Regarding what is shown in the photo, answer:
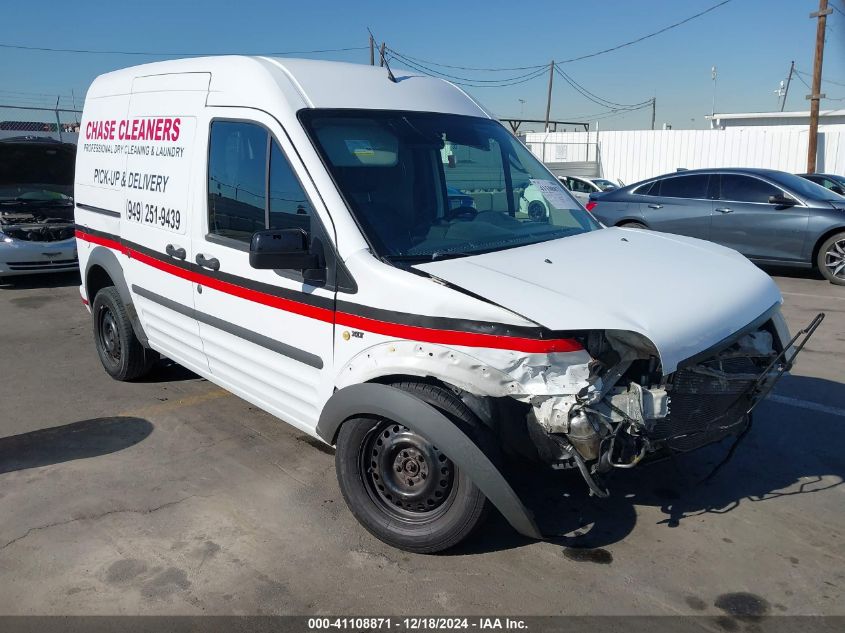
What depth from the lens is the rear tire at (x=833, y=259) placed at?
10.1 meters

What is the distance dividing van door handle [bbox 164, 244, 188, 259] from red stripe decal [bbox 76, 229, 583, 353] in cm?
9

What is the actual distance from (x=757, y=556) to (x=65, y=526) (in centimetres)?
344

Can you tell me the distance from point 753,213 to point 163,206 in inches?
345

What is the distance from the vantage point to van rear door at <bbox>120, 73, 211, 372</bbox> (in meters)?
4.51

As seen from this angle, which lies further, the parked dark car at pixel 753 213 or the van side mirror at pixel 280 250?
the parked dark car at pixel 753 213

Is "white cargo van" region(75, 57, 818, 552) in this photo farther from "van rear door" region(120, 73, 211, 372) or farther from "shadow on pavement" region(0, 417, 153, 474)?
"shadow on pavement" region(0, 417, 153, 474)

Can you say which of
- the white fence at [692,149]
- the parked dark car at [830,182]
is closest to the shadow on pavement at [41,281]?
the parked dark car at [830,182]

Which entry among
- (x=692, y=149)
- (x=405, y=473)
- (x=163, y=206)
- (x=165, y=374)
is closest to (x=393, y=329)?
(x=405, y=473)

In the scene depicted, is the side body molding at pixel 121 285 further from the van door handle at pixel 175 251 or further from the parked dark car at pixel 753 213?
the parked dark car at pixel 753 213

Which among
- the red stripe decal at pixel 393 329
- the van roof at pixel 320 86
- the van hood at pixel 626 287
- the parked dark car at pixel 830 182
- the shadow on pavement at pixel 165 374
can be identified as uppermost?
the parked dark car at pixel 830 182

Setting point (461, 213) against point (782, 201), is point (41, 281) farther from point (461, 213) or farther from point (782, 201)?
point (782, 201)

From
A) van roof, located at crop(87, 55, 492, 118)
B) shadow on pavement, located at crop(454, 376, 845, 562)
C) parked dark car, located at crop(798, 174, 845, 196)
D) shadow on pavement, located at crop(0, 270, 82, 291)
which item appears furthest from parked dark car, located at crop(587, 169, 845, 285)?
shadow on pavement, located at crop(0, 270, 82, 291)

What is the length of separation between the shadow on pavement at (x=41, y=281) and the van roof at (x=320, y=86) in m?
7.23

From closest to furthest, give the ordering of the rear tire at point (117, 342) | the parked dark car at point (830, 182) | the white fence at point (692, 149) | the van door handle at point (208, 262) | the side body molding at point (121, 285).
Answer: the van door handle at point (208, 262) → the side body molding at point (121, 285) → the rear tire at point (117, 342) → the parked dark car at point (830, 182) → the white fence at point (692, 149)
